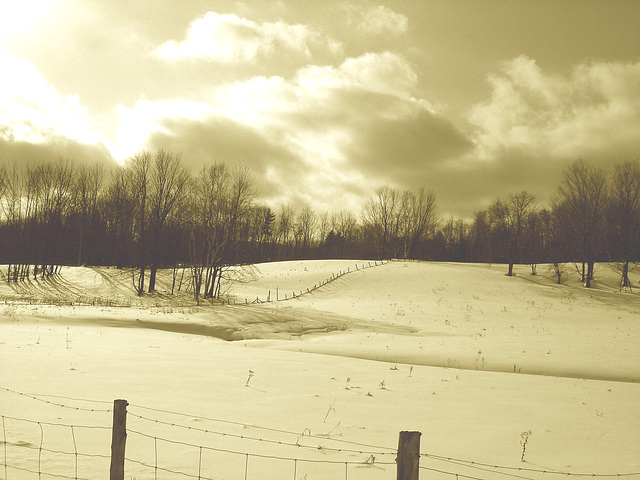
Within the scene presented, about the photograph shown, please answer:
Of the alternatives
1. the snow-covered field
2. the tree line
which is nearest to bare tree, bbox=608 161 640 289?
the tree line

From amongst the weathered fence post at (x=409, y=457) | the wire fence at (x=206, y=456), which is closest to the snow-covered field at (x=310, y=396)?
the wire fence at (x=206, y=456)

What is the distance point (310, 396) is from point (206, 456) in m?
4.33

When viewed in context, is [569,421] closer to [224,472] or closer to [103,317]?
[224,472]

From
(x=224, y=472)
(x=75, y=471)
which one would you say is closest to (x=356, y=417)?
(x=224, y=472)

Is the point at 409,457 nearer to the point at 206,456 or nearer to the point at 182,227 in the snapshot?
the point at 206,456

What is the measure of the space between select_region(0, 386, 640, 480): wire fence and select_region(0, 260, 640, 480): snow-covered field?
1.4 inches

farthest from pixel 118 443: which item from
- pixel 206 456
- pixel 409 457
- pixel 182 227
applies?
pixel 182 227

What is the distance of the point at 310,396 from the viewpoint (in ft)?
36.9

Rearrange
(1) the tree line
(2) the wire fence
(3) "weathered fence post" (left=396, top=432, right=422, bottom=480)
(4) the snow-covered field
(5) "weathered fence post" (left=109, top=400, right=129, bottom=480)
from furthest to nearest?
1. (1) the tree line
2. (4) the snow-covered field
3. (2) the wire fence
4. (5) "weathered fence post" (left=109, top=400, right=129, bottom=480)
5. (3) "weathered fence post" (left=396, top=432, right=422, bottom=480)

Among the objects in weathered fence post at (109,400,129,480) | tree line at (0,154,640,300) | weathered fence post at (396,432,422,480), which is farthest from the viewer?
tree line at (0,154,640,300)

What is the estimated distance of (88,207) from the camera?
245 ft

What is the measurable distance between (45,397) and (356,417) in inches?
257

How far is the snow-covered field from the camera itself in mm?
7168

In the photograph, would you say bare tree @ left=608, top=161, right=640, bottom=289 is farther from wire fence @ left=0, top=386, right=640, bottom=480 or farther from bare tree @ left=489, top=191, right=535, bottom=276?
wire fence @ left=0, top=386, right=640, bottom=480
